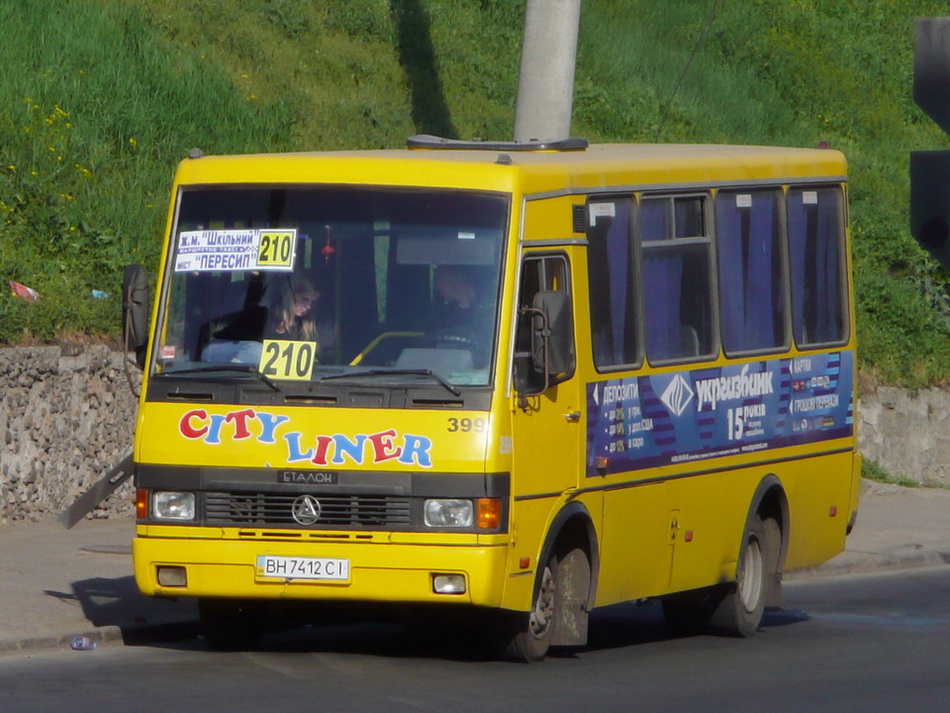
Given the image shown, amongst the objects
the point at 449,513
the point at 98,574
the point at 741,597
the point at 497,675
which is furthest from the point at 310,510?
the point at 98,574

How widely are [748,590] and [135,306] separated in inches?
186

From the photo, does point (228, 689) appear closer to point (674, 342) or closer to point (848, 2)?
point (674, 342)

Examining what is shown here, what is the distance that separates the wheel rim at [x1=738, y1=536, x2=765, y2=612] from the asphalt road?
0.24 m

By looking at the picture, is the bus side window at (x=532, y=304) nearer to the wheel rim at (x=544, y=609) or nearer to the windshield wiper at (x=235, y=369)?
the wheel rim at (x=544, y=609)

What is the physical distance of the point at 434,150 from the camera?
11.2 metres

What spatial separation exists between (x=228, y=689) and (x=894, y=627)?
5361 mm

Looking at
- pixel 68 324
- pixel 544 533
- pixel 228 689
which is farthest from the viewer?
pixel 68 324

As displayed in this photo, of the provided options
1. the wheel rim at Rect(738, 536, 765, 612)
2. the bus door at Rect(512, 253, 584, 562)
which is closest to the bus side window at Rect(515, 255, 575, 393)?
the bus door at Rect(512, 253, 584, 562)

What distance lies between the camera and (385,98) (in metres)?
24.3

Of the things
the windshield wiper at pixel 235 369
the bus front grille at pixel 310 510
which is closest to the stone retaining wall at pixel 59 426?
the windshield wiper at pixel 235 369

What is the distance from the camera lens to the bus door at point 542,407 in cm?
995

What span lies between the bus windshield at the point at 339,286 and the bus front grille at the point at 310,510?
0.62 m

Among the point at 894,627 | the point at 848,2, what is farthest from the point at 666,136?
the point at 894,627

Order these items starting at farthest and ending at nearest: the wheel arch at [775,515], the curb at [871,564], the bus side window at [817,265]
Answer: the curb at [871,564], the bus side window at [817,265], the wheel arch at [775,515]
